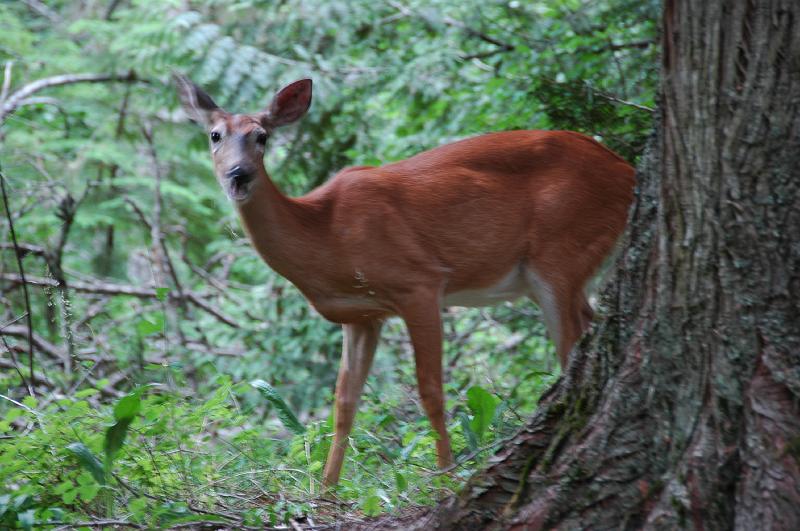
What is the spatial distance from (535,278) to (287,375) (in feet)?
10.8

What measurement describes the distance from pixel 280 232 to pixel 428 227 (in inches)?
32.9

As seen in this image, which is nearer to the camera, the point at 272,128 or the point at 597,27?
the point at 272,128

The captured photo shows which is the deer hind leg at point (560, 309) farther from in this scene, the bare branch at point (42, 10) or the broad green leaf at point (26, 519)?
the bare branch at point (42, 10)

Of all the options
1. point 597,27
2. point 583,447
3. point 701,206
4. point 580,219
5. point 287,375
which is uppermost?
point 597,27

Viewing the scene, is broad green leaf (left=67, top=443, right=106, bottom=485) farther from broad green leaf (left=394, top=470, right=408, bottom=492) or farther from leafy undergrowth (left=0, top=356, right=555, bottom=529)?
broad green leaf (left=394, top=470, right=408, bottom=492)

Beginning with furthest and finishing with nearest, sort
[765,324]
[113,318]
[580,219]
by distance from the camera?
1. [113,318]
2. [580,219]
3. [765,324]

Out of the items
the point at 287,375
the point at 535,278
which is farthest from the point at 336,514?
the point at 287,375

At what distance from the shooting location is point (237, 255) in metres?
10.2

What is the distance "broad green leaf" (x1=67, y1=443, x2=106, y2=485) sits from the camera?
366 centimetres

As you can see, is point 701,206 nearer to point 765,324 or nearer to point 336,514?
point 765,324

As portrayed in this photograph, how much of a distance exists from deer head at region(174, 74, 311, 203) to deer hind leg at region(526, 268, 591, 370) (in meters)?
1.66

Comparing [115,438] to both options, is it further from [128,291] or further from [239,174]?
[128,291]

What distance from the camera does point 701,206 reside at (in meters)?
2.93

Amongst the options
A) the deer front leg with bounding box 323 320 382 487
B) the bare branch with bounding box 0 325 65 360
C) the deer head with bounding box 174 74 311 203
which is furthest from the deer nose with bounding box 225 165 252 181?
the bare branch with bounding box 0 325 65 360
